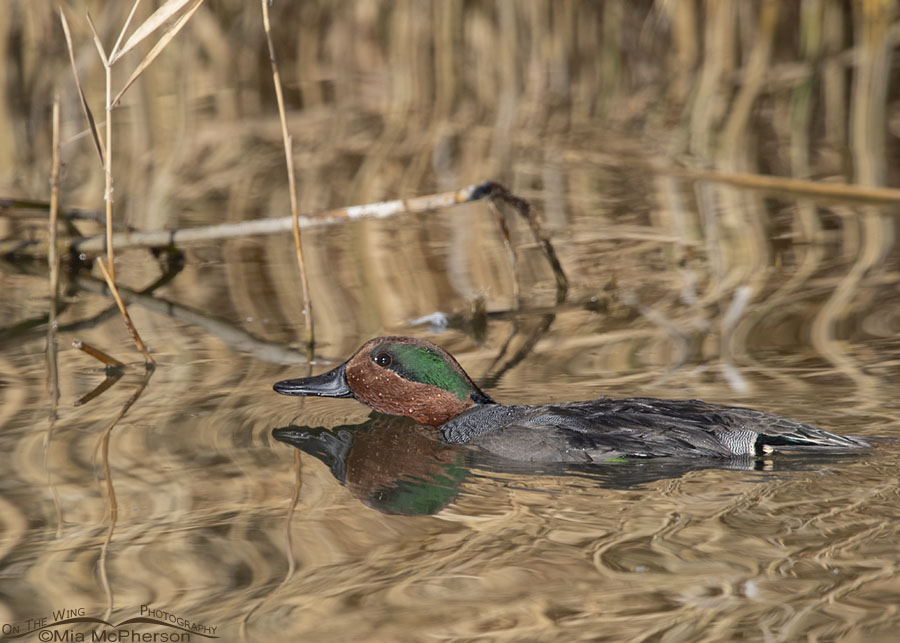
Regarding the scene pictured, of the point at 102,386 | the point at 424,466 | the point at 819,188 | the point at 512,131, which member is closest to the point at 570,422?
the point at 424,466

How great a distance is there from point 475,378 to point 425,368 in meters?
0.60

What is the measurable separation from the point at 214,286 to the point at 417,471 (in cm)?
289

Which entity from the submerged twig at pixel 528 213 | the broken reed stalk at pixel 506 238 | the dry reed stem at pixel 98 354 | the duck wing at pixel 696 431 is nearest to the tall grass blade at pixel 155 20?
the dry reed stem at pixel 98 354

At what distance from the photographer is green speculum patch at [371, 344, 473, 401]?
14.8 ft

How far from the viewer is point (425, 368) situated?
4.54 metres

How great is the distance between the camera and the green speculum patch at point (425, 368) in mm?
4504

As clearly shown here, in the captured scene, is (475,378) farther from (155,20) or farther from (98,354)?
(155,20)

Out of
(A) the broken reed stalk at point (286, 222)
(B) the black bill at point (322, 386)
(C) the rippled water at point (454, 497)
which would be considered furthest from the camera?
(A) the broken reed stalk at point (286, 222)

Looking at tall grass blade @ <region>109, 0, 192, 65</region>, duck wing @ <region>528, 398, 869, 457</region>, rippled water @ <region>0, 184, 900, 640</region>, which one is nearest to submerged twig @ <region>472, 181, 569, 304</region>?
rippled water @ <region>0, 184, 900, 640</region>

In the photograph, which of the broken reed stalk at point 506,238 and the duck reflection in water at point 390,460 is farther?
the broken reed stalk at point 506,238

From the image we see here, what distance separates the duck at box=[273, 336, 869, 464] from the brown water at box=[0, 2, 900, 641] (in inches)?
3.3

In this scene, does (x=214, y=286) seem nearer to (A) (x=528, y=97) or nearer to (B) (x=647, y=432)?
(B) (x=647, y=432)

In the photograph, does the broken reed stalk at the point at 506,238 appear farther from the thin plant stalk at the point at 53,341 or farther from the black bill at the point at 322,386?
the thin plant stalk at the point at 53,341

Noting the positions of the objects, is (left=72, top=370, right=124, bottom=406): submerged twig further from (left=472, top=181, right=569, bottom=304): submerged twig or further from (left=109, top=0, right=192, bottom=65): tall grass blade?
(left=472, top=181, right=569, bottom=304): submerged twig
